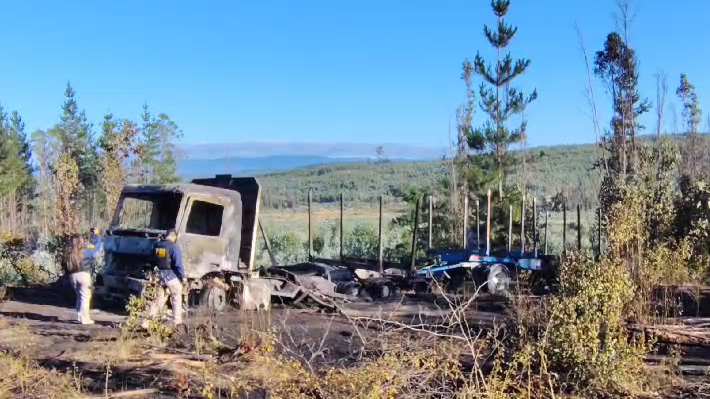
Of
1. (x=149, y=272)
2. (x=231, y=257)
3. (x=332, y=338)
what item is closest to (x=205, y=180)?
(x=231, y=257)

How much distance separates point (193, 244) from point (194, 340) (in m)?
2.78

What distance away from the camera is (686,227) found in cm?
1421

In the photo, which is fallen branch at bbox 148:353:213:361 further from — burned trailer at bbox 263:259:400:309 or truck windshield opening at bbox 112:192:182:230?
burned trailer at bbox 263:259:400:309

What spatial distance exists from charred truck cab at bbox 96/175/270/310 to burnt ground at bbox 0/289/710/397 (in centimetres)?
50

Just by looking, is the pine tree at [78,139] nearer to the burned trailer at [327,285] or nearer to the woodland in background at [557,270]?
the woodland in background at [557,270]

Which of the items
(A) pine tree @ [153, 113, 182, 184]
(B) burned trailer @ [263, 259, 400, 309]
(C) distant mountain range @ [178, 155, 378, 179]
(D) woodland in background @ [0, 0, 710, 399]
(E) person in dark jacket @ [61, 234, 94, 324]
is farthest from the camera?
(A) pine tree @ [153, 113, 182, 184]

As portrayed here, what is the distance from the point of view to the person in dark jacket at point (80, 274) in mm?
10898

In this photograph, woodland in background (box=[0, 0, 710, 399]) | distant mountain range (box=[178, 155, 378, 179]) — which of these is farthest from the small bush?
distant mountain range (box=[178, 155, 378, 179])

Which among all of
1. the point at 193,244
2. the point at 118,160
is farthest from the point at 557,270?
the point at 118,160

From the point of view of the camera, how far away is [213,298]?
11875 mm

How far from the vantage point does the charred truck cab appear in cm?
1171

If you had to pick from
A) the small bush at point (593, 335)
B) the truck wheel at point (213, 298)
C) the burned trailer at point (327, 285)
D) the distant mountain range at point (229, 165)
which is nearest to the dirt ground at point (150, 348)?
the truck wheel at point (213, 298)

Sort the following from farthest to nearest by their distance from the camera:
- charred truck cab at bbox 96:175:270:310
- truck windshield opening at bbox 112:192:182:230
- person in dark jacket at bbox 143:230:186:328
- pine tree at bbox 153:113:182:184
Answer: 1. pine tree at bbox 153:113:182:184
2. truck windshield opening at bbox 112:192:182:230
3. charred truck cab at bbox 96:175:270:310
4. person in dark jacket at bbox 143:230:186:328

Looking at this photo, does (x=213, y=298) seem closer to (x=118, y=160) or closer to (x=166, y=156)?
(x=118, y=160)
